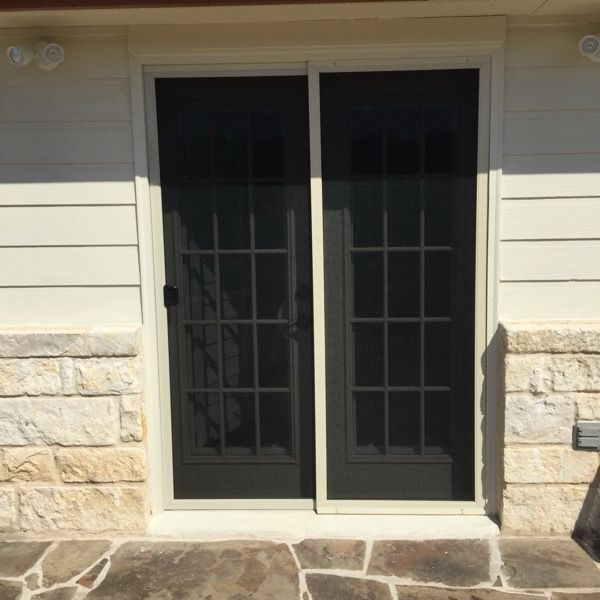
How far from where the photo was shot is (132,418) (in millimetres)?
3404

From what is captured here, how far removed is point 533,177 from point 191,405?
2.05m

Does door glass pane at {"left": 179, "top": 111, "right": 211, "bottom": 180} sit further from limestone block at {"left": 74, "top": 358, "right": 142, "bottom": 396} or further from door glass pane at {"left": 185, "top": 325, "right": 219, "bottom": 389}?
limestone block at {"left": 74, "top": 358, "right": 142, "bottom": 396}

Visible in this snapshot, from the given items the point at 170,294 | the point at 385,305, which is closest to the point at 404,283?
the point at 385,305

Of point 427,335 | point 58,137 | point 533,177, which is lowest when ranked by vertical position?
point 427,335

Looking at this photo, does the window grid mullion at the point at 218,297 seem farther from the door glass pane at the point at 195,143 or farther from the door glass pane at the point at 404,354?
the door glass pane at the point at 404,354

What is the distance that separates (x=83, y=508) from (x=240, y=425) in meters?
0.88

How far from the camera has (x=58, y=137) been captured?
3.33 metres

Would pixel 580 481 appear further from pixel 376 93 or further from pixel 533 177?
pixel 376 93

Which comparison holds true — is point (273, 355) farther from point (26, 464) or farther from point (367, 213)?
point (26, 464)

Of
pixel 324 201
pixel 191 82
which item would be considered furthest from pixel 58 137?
pixel 324 201

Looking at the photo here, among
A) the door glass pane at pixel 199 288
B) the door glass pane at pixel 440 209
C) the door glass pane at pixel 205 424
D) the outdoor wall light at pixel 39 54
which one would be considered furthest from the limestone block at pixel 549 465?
the outdoor wall light at pixel 39 54

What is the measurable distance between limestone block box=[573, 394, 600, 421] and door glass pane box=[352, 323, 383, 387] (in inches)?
37.5

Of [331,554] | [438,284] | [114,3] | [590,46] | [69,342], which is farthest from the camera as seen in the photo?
[438,284]

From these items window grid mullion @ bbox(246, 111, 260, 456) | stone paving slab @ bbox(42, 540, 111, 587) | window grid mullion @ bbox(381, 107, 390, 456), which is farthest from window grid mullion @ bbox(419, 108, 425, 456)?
stone paving slab @ bbox(42, 540, 111, 587)
